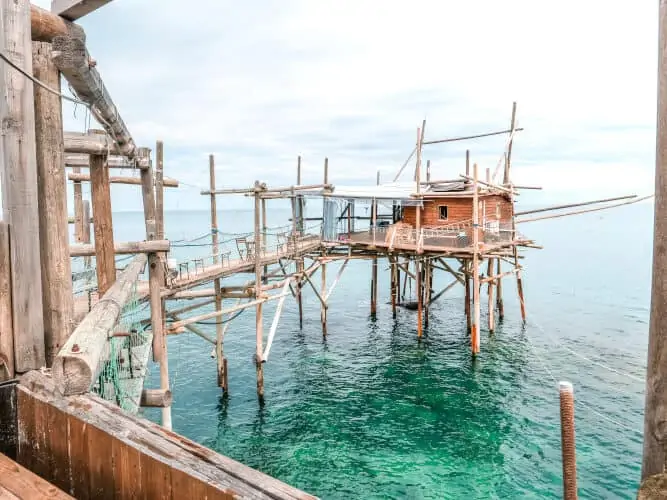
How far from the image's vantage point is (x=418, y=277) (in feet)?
78.9

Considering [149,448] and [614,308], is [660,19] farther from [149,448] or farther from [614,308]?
[614,308]

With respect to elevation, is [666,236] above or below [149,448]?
above

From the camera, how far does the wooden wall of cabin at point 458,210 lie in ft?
74.0

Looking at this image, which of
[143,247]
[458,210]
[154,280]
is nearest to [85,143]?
[143,247]

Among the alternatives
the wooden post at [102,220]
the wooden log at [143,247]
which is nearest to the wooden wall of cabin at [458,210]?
the wooden log at [143,247]

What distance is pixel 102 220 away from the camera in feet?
20.7

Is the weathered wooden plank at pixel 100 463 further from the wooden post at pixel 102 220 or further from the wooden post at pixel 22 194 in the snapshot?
the wooden post at pixel 102 220

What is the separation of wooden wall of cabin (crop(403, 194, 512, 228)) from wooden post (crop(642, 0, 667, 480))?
1903 centimetres

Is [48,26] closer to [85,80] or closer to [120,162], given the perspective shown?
[85,80]

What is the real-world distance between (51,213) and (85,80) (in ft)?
4.97

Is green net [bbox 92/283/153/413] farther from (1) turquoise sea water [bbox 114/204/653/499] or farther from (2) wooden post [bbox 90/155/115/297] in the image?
(1) turquoise sea water [bbox 114/204/653/499]

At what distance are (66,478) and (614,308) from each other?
132 feet

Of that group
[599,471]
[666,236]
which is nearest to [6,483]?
[666,236]

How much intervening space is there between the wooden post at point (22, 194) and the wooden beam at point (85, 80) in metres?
0.52
